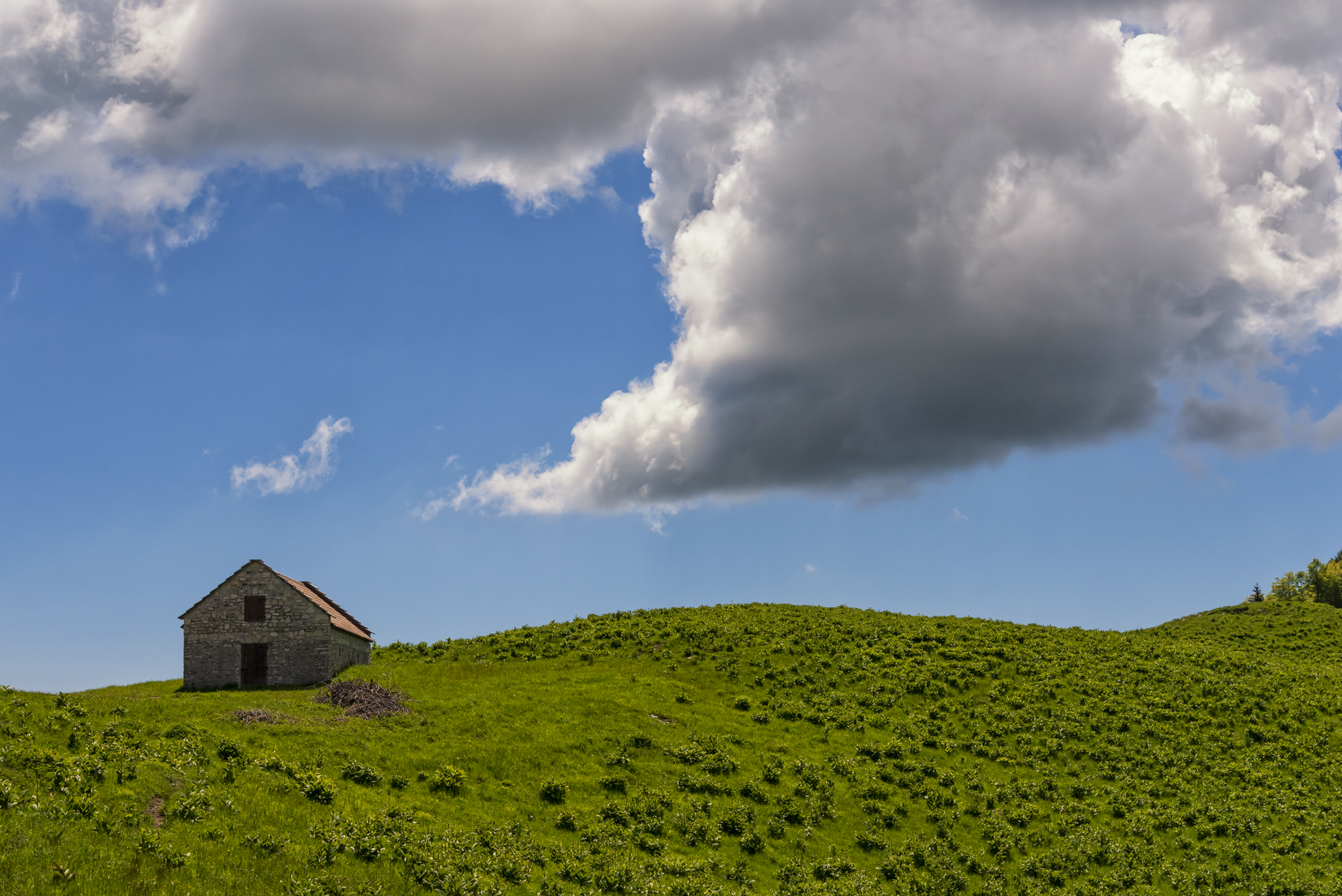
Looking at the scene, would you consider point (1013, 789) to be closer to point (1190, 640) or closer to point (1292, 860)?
point (1292, 860)

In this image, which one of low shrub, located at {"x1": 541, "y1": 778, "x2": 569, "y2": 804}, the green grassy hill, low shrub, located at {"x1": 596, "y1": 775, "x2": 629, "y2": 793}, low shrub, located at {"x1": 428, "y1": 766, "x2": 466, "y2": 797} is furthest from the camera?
low shrub, located at {"x1": 596, "y1": 775, "x2": 629, "y2": 793}

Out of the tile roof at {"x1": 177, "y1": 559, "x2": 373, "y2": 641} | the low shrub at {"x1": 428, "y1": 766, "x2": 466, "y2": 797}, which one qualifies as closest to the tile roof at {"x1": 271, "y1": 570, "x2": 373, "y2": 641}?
the tile roof at {"x1": 177, "y1": 559, "x2": 373, "y2": 641}

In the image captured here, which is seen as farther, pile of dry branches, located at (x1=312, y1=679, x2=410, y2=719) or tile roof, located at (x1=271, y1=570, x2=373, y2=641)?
tile roof, located at (x1=271, y1=570, x2=373, y2=641)

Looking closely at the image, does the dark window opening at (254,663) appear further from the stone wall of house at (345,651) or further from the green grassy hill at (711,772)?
the stone wall of house at (345,651)

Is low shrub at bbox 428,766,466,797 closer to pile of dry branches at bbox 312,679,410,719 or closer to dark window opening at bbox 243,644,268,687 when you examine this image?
pile of dry branches at bbox 312,679,410,719

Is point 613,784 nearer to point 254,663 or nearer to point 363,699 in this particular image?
point 363,699

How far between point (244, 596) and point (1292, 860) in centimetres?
5667

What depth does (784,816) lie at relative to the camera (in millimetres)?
35062

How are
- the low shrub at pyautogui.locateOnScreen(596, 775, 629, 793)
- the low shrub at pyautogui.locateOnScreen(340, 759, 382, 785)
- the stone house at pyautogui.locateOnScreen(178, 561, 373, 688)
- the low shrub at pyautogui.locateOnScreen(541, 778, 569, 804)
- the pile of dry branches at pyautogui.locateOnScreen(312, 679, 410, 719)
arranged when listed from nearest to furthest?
the low shrub at pyautogui.locateOnScreen(340, 759, 382, 785)
the low shrub at pyautogui.locateOnScreen(541, 778, 569, 804)
the low shrub at pyautogui.locateOnScreen(596, 775, 629, 793)
the pile of dry branches at pyautogui.locateOnScreen(312, 679, 410, 719)
the stone house at pyautogui.locateOnScreen(178, 561, 373, 688)

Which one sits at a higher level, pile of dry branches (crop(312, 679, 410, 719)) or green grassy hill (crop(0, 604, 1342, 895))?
pile of dry branches (crop(312, 679, 410, 719))

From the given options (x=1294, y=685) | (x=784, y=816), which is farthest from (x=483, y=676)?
(x=1294, y=685)

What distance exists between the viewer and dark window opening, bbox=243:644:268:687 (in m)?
52.8

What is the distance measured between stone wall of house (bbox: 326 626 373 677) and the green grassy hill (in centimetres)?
131

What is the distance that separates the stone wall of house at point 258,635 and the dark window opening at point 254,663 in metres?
0.28
